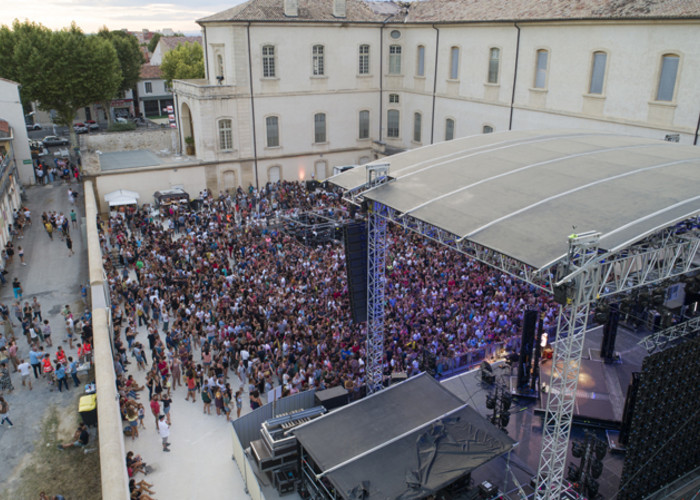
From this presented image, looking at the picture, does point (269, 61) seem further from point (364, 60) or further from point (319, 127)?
point (364, 60)

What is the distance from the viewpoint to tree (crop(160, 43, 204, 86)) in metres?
55.0

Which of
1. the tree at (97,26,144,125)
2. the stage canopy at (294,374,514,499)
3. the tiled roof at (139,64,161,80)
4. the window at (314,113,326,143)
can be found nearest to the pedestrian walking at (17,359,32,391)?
the stage canopy at (294,374,514,499)

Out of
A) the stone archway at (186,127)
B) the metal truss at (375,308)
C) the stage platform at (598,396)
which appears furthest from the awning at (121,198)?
the stage platform at (598,396)

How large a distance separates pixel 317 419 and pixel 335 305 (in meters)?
6.40

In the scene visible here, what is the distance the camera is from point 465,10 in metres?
33.4

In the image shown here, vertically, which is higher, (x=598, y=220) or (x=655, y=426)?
(x=598, y=220)

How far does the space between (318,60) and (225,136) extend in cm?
791

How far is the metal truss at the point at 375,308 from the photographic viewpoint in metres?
15.9

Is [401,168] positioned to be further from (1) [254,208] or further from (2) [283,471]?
(1) [254,208]

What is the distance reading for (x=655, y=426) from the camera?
41.6ft

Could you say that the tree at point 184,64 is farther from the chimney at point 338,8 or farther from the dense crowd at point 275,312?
the dense crowd at point 275,312

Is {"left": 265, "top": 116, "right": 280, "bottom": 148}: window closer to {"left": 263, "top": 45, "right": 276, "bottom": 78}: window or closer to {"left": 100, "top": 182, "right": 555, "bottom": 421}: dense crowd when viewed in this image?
{"left": 263, "top": 45, "right": 276, "bottom": 78}: window

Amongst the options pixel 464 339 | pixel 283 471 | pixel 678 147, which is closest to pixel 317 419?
pixel 283 471

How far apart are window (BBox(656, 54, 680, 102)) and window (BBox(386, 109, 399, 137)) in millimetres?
18568
